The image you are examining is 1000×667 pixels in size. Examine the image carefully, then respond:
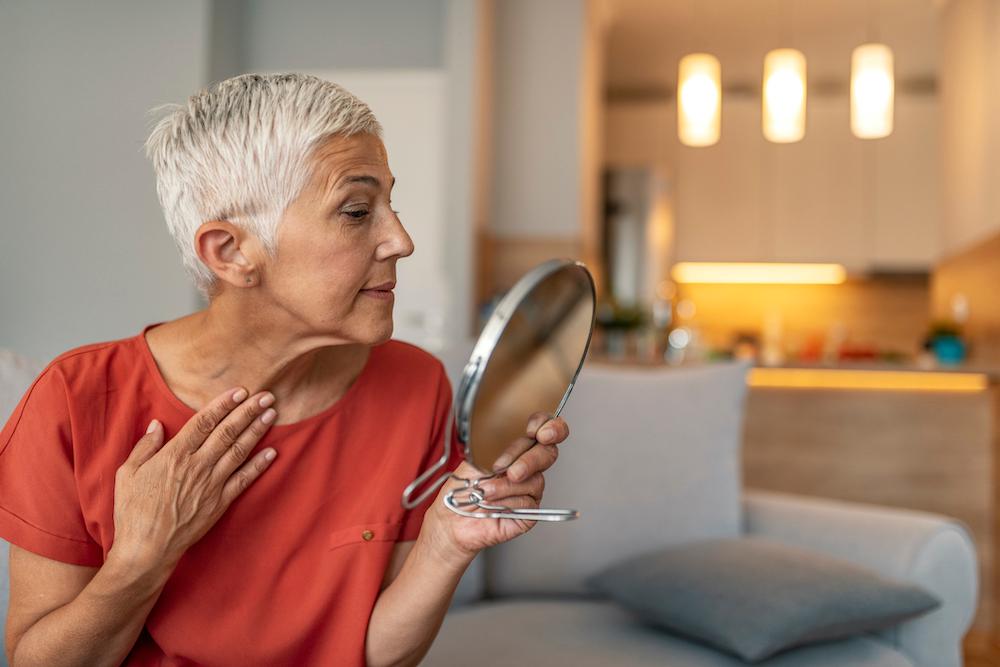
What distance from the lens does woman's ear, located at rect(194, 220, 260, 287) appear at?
991 mm

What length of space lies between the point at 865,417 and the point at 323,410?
3322 mm

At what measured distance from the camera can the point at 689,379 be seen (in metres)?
2.05

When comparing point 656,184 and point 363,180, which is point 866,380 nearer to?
point 656,184

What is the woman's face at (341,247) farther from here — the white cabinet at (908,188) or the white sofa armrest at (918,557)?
the white cabinet at (908,188)

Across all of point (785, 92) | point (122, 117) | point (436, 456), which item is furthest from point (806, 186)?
point (436, 456)

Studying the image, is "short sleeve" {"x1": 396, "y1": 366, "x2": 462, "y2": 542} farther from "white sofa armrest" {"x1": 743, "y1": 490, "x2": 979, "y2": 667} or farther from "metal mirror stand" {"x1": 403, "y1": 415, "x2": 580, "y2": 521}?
"white sofa armrest" {"x1": 743, "y1": 490, "x2": 979, "y2": 667}

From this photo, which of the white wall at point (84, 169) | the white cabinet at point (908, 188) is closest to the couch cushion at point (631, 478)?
the white wall at point (84, 169)

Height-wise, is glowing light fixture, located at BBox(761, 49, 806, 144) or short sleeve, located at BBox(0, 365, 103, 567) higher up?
glowing light fixture, located at BBox(761, 49, 806, 144)

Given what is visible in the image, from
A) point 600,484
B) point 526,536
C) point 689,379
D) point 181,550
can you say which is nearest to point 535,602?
point 526,536

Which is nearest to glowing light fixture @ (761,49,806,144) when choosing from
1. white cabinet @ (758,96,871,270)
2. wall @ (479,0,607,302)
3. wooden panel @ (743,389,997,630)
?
wooden panel @ (743,389,997,630)

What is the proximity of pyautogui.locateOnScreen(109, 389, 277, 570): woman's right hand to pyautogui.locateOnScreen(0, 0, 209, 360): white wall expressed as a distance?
1408 mm

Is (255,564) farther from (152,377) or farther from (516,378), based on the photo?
(516,378)

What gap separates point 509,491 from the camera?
923mm

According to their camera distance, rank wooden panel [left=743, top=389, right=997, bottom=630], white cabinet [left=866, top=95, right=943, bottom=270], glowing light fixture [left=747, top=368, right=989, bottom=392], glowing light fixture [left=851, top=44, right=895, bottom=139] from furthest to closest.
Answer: white cabinet [left=866, top=95, right=943, bottom=270] < glowing light fixture [left=747, top=368, right=989, bottom=392] < wooden panel [left=743, top=389, right=997, bottom=630] < glowing light fixture [left=851, top=44, right=895, bottom=139]
